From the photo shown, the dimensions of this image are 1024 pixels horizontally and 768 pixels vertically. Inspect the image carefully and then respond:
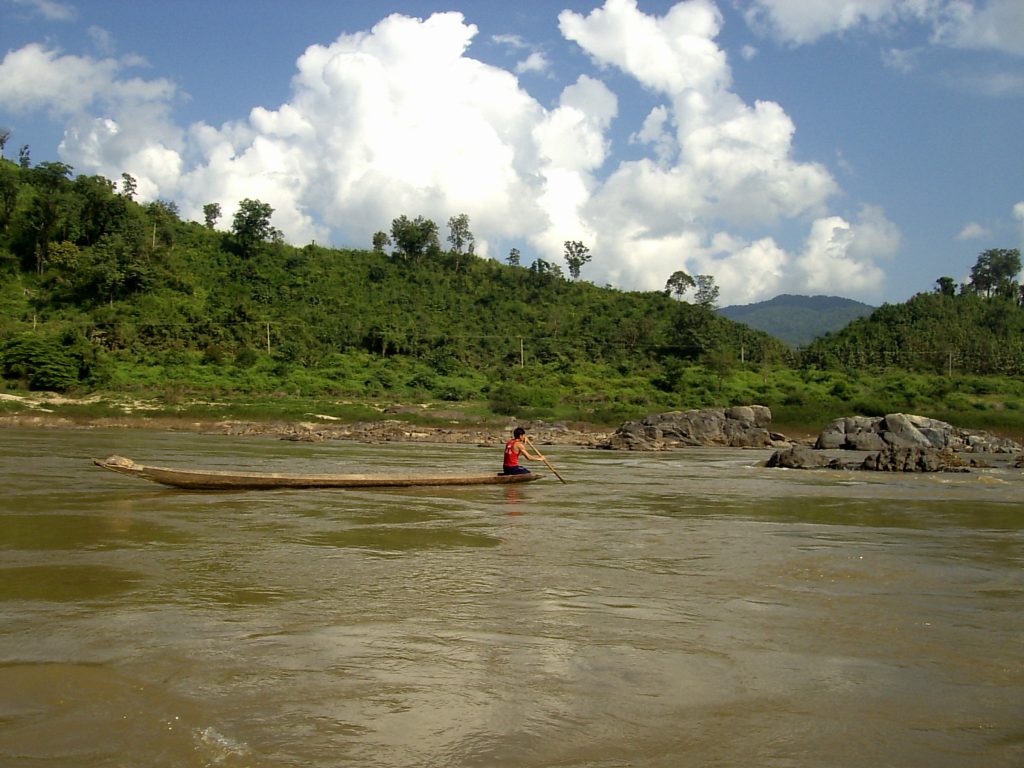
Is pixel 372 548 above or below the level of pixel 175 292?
below

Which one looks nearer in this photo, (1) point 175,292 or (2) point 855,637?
(2) point 855,637

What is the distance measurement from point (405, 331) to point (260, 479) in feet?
161

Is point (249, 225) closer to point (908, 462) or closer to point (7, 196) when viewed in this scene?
point (7, 196)

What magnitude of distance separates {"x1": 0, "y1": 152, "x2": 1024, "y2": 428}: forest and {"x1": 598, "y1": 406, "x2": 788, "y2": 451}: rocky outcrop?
7.28 meters

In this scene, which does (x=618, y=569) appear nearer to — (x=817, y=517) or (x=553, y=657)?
(x=553, y=657)

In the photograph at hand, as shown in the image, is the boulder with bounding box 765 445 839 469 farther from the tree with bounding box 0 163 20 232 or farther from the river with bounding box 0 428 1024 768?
the tree with bounding box 0 163 20 232

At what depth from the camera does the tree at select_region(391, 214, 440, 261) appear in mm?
78875

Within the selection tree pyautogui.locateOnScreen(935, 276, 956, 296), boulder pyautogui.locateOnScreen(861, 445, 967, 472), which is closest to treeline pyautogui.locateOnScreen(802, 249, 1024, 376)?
tree pyautogui.locateOnScreen(935, 276, 956, 296)

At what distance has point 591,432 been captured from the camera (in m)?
43.7

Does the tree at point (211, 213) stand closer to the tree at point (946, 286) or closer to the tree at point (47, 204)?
the tree at point (47, 204)

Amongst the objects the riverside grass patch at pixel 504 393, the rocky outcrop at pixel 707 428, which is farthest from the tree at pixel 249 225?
the rocky outcrop at pixel 707 428

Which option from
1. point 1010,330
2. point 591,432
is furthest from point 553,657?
point 1010,330

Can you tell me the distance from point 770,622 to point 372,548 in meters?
5.15

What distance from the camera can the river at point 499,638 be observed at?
4.51 metres
